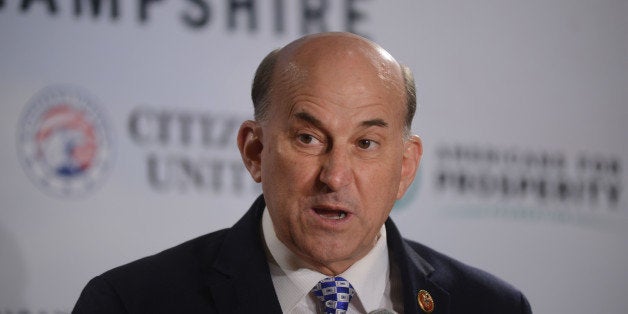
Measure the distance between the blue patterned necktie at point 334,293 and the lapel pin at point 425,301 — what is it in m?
0.19

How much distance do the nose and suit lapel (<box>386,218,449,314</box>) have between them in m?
0.39

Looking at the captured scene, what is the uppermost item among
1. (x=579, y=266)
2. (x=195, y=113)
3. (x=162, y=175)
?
(x=195, y=113)

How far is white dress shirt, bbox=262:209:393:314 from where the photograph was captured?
7.23 ft

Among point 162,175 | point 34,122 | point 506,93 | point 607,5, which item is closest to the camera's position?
point 34,122

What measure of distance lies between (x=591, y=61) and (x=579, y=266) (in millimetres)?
1033

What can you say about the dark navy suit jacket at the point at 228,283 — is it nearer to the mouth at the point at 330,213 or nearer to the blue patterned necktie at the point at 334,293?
the blue patterned necktie at the point at 334,293

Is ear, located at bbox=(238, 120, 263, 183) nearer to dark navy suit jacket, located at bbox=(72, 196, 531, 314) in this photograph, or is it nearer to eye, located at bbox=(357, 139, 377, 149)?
dark navy suit jacket, located at bbox=(72, 196, 531, 314)

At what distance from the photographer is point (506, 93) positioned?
4125mm

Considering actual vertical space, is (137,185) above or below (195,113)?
below

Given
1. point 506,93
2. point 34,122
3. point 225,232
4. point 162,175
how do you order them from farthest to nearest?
point 506,93, point 162,175, point 34,122, point 225,232

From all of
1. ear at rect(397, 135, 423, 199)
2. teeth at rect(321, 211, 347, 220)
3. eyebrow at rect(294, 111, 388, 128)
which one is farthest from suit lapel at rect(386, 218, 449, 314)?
eyebrow at rect(294, 111, 388, 128)

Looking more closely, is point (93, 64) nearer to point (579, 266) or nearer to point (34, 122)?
point (34, 122)

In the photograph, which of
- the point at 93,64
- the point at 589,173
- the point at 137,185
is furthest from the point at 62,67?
the point at 589,173

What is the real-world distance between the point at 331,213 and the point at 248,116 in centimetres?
143
